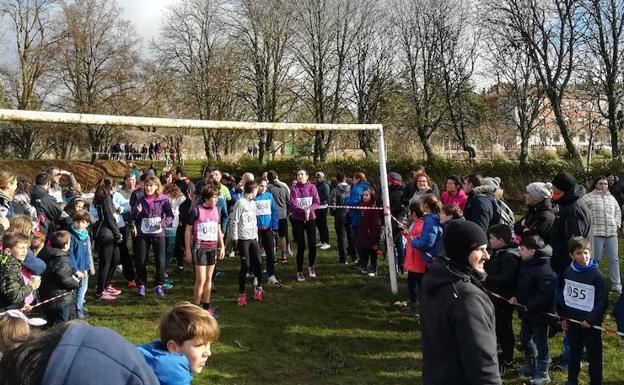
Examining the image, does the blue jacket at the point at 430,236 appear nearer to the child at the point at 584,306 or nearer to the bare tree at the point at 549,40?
the child at the point at 584,306

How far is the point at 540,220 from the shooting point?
6289 mm

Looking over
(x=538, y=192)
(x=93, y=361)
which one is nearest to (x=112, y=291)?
(x=538, y=192)

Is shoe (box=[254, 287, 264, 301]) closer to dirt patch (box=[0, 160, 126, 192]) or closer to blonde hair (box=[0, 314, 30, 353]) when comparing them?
blonde hair (box=[0, 314, 30, 353])

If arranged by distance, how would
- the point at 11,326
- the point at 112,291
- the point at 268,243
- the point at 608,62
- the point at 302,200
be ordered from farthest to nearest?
1. the point at 608,62
2. the point at 302,200
3. the point at 268,243
4. the point at 112,291
5. the point at 11,326

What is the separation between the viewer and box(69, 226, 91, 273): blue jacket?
6.59 m

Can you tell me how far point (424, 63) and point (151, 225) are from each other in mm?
26362

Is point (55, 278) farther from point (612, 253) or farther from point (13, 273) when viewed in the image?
point (612, 253)

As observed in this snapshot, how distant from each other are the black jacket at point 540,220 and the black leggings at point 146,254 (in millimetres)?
5313

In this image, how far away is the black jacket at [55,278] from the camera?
5.67 m

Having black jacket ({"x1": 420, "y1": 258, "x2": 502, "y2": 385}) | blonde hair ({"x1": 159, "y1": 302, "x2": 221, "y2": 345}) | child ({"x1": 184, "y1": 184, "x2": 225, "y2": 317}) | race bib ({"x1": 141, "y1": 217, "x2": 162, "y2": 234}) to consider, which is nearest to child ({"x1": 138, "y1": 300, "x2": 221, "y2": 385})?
blonde hair ({"x1": 159, "y1": 302, "x2": 221, "y2": 345})

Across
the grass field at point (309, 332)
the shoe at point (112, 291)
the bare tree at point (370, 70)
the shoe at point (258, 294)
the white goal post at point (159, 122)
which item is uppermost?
the bare tree at point (370, 70)

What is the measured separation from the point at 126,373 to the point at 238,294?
7097 millimetres

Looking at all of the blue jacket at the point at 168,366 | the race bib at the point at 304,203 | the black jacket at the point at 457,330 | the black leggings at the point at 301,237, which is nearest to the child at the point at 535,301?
the black jacket at the point at 457,330

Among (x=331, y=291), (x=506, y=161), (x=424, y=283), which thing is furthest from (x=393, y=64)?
(x=424, y=283)
